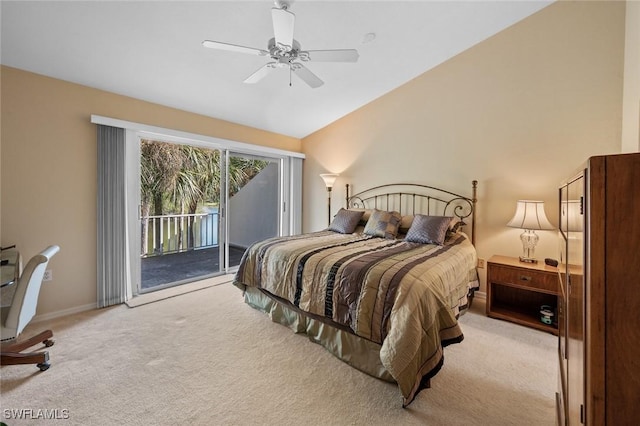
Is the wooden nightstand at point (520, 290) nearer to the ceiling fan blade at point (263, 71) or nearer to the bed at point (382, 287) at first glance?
the bed at point (382, 287)

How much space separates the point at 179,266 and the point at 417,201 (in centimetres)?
412

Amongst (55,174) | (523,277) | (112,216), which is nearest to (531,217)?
(523,277)

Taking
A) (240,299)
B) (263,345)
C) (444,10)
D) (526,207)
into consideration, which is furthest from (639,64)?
(240,299)

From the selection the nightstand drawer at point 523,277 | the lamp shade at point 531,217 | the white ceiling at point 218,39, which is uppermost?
the white ceiling at point 218,39

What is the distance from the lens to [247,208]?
6.07 metres

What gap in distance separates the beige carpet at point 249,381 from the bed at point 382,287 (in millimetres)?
192

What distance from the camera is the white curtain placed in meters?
2.95

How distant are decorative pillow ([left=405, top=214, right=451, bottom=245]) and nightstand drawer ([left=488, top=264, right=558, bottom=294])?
1.90 feet

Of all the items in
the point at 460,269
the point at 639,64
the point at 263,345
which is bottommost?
the point at 263,345

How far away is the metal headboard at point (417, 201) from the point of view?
3402 millimetres

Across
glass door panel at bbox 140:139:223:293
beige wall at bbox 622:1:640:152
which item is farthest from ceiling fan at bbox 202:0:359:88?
glass door panel at bbox 140:139:223:293

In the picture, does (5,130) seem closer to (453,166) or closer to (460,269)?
(460,269)

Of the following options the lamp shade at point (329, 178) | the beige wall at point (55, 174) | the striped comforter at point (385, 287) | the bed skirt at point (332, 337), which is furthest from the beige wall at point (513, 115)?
the beige wall at point (55, 174)

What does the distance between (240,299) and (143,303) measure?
42.8 inches
